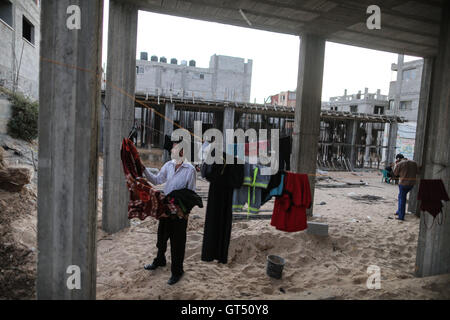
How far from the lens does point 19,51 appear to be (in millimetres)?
12891

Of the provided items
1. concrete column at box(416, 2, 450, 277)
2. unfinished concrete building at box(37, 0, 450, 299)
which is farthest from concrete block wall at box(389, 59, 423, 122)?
concrete column at box(416, 2, 450, 277)

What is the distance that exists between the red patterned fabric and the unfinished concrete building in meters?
0.63

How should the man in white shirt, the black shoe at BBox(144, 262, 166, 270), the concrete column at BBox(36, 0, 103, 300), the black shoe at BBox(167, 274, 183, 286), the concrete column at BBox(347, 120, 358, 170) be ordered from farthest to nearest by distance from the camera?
the concrete column at BBox(347, 120, 358, 170) < the black shoe at BBox(144, 262, 166, 270) < the black shoe at BBox(167, 274, 183, 286) < the man in white shirt < the concrete column at BBox(36, 0, 103, 300)

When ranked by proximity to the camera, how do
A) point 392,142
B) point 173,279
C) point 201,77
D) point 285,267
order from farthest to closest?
point 201,77 < point 392,142 < point 285,267 < point 173,279

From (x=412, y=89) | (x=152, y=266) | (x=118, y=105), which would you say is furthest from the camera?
(x=412, y=89)

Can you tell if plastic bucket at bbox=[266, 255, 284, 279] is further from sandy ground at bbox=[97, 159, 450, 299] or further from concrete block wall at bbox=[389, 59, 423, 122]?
concrete block wall at bbox=[389, 59, 423, 122]

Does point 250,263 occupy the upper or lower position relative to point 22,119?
lower

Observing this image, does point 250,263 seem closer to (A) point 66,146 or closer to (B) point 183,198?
(B) point 183,198

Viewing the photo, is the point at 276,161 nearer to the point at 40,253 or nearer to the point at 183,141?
the point at 183,141

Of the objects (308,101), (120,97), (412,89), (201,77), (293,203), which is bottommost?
(293,203)

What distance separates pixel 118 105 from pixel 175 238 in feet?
11.1

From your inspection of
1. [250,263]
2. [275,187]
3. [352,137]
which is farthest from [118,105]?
[352,137]

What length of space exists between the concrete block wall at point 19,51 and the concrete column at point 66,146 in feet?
37.5

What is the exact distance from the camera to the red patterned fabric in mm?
3387
